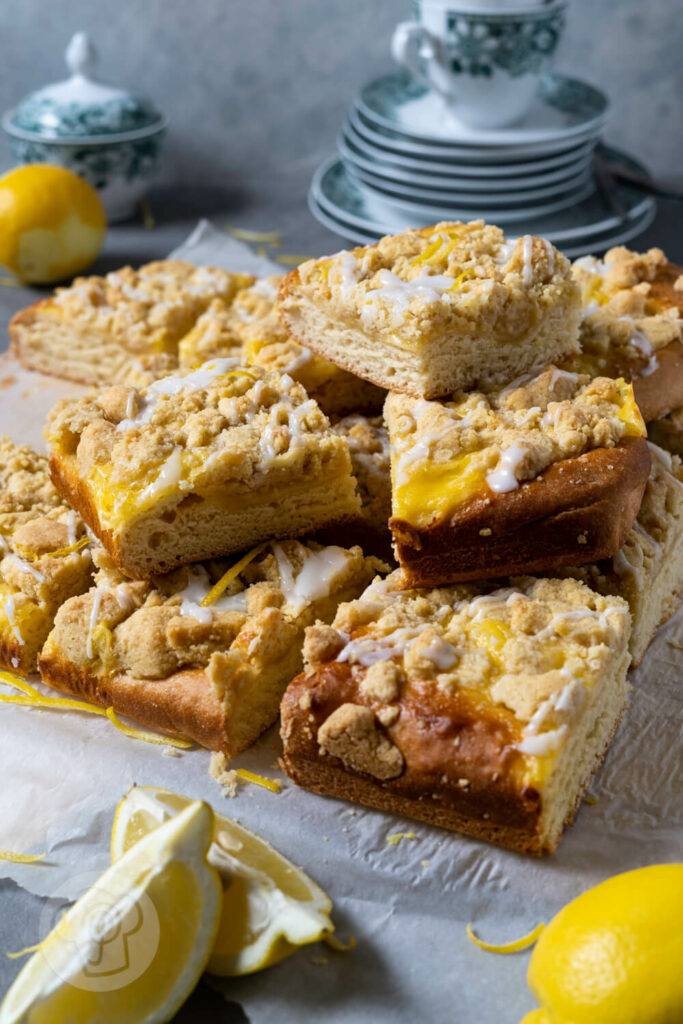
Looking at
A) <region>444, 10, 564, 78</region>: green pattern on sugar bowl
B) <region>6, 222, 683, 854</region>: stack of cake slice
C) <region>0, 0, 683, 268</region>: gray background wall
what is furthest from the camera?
<region>0, 0, 683, 268</region>: gray background wall

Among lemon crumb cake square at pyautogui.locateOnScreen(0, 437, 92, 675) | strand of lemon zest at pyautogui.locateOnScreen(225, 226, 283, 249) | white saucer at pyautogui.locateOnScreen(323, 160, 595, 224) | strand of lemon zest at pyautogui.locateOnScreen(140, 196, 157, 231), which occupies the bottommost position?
strand of lemon zest at pyautogui.locateOnScreen(140, 196, 157, 231)

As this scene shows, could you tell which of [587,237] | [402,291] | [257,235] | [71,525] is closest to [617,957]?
[402,291]

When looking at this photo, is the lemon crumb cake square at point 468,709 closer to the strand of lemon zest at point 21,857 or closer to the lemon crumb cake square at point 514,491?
the lemon crumb cake square at point 514,491

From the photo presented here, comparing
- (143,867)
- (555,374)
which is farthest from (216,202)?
(143,867)

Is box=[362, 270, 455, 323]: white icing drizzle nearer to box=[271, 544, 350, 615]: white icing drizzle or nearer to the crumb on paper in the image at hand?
box=[271, 544, 350, 615]: white icing drizzle

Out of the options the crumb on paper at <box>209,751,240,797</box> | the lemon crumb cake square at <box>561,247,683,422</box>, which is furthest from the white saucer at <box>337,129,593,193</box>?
the crumb on paper at <box>209,751,240,797</box>

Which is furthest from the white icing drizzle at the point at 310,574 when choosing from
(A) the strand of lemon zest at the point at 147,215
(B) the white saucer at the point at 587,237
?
(A) the strand of lemon zest at the point at 147,215
